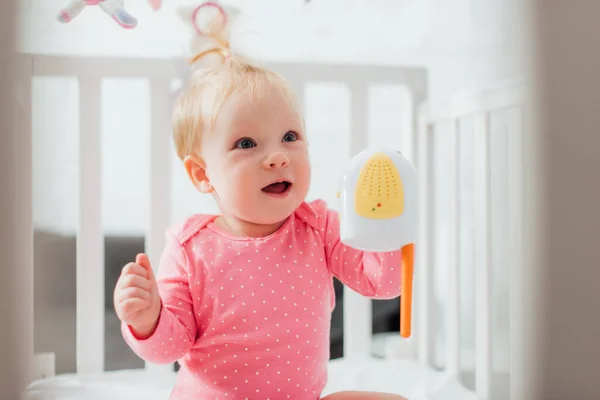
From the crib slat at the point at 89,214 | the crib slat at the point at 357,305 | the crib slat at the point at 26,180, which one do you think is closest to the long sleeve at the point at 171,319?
the crib slat at the point at 26,180

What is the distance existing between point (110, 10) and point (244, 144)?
42 cm

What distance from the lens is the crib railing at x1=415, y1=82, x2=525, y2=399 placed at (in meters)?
1.11

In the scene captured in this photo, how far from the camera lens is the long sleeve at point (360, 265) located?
33.4 inches

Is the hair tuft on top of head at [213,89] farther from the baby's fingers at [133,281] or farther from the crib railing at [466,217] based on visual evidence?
the crib railing at [466,217]

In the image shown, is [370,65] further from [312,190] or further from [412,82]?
[312,190]

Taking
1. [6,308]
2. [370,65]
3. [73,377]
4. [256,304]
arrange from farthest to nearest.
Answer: [370,65], [73,377], [256,304], [6,308]

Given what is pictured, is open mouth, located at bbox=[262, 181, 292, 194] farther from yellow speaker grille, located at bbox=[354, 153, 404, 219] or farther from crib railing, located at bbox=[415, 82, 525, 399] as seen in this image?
crib railing, located at bbox=[415, 82, 525, 399]

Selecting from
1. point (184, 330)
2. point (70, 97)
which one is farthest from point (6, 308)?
point (70, 97)

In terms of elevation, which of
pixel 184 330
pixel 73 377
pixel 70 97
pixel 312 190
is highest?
pixel 70 97

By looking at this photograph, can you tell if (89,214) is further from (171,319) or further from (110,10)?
(171,319)

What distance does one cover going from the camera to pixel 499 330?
3.93 ft

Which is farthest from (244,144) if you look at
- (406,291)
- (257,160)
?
(406,291)

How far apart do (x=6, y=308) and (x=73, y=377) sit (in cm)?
49

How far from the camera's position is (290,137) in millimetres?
883
